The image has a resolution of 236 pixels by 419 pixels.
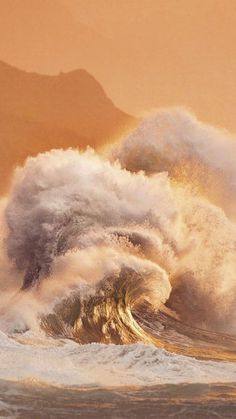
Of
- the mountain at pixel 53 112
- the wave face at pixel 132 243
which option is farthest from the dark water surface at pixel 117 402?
the mountain at pixel 53 112

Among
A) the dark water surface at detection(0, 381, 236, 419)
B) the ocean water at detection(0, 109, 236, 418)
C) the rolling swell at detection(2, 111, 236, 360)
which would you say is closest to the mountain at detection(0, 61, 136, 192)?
the rolling swell at detection(2, 111, 236, 360)

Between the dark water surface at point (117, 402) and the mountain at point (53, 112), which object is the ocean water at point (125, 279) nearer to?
the dark water surface at point (117, 402)

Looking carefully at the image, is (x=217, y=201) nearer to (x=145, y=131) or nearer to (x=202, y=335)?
(x=145, y=131)

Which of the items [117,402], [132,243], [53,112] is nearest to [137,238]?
[132,243]

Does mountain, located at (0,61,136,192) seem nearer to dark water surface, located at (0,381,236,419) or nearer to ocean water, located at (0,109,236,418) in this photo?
ocean water, located at (0,109,236,418)

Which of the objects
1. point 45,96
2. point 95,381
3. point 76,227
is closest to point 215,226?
point 76,227
